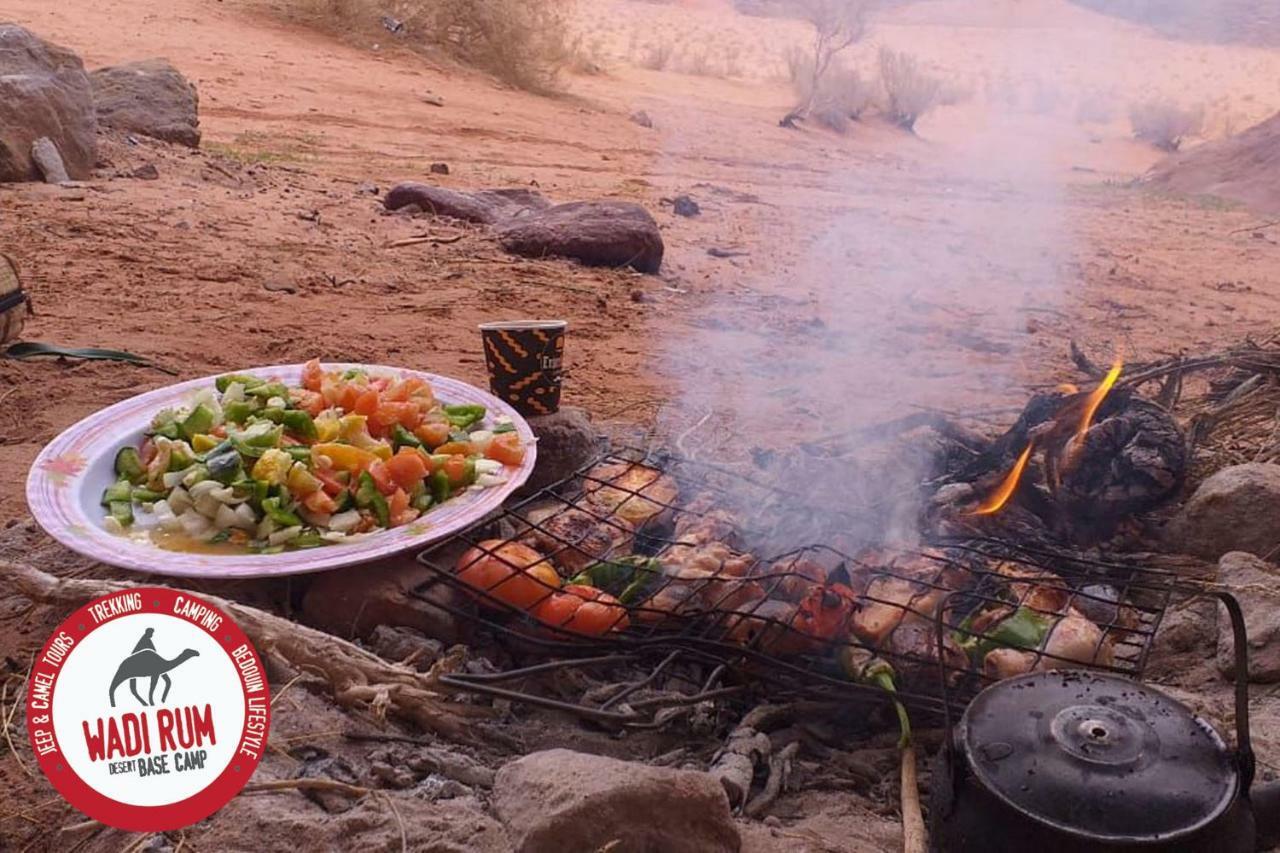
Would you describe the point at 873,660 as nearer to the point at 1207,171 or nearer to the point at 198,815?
the point at 198,815

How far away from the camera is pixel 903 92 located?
20.6 m

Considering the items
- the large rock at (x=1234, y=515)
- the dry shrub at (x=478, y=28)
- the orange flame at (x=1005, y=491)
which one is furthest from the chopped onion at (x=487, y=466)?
the dry shrub at (x=478, y=28)

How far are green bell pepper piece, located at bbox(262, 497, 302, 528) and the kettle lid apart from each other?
1.91 m

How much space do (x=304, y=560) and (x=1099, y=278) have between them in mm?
8533

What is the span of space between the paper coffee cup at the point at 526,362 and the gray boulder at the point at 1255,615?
221cm

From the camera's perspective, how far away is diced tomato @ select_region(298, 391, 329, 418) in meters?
3.46

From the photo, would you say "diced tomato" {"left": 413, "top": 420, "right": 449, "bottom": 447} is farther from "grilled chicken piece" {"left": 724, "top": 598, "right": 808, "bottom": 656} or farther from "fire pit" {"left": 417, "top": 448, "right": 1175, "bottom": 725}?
"grilled chicken piece" {"left": 724, "top": 598, "right": 808, "bottom": 656}

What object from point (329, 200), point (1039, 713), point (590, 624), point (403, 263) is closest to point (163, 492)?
point (590, 624)

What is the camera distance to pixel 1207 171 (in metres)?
16.9

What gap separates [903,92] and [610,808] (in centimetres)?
2075

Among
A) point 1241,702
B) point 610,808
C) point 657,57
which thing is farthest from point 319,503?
point 657,57

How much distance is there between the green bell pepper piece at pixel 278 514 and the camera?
290cm

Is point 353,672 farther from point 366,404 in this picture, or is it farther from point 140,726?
point 366,404

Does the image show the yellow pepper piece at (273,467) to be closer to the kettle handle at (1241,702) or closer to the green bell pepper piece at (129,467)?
the green bell pepper piece at (129,467)
